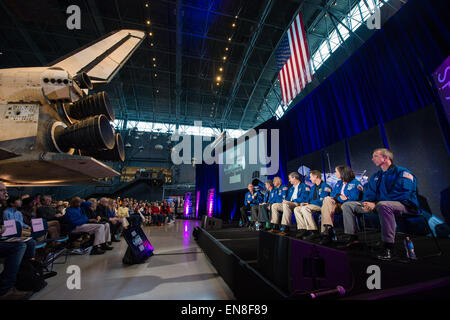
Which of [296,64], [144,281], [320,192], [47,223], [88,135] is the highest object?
[296,64]

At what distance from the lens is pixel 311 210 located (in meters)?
2.59

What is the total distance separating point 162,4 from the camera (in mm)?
7055

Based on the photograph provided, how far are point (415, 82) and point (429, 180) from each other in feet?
4.70

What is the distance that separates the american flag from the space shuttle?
5254 millimetres

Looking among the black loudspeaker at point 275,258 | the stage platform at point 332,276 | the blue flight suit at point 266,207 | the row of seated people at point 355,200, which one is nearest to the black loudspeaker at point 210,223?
the blue flight suit at point 266,207

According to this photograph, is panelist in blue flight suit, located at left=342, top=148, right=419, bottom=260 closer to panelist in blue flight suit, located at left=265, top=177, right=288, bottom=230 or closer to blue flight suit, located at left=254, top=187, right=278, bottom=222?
panelist in blue flight suit, located at left=265, top=177, right=288, bottom=230

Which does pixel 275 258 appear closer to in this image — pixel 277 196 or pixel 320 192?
pixel 320 192

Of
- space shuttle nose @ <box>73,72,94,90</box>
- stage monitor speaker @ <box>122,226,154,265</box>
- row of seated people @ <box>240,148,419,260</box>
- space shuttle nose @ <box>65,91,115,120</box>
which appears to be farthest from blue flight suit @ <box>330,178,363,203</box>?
space shuttle nose @ <box>73,72,94,90</box>

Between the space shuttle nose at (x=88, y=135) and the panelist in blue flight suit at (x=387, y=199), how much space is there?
279 centimetres

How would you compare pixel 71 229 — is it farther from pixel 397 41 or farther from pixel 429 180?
pixel 397 41

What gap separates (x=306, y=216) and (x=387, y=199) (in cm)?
104

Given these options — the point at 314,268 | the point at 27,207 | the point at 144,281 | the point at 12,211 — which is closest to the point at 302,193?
the point at 314,268

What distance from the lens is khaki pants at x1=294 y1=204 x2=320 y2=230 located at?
2.55 metres

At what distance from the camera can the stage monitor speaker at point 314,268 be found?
914mm
